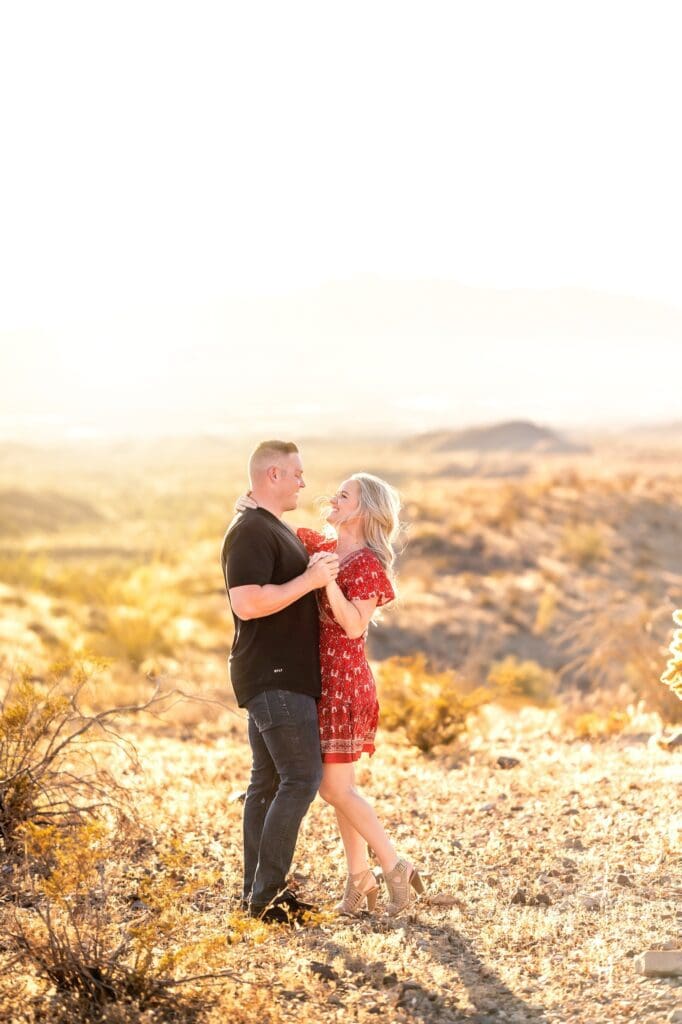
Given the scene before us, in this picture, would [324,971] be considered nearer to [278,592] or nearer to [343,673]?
[343,673]

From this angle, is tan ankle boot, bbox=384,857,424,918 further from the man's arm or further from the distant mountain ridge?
the distant mountain ridge

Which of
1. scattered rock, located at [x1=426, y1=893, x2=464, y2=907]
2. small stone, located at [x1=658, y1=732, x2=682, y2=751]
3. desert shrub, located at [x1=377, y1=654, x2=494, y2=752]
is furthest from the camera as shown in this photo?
desert shrub, located at [x1=377, y1=654, x2=494, y2=752]

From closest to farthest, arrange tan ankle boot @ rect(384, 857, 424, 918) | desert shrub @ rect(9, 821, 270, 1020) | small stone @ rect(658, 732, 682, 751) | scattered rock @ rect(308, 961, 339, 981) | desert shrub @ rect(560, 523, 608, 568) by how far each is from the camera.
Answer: desert shrub @ rect(9, 821, 270, 1020) < scattered rock @ rect(308, 961, 339, 981) < tan ankle boot @ rect(384, 857, 424, 918) < small stone @ rect(658, 732, 682, 751) < desert shrub @ rect(560, 523, 608, 568)

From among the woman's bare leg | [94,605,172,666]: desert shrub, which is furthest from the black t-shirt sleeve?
[94,605,172,666]: desert shrub

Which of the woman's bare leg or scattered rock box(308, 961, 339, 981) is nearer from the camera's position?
scattered rock box(308, 961, 339, 981)

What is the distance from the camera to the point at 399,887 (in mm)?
5449

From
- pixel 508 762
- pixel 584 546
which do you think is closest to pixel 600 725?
pixel 508 762

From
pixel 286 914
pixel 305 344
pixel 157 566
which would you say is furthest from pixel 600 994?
pixel 305 344

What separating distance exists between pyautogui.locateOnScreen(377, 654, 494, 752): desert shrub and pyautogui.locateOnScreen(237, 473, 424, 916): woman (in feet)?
14.6

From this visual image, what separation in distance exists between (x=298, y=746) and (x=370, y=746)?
41 cm

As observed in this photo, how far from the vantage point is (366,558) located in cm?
532

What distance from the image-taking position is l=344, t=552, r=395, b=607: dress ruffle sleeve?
5.27 meters

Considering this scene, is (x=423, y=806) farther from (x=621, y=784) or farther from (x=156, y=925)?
(x=156, y=925)

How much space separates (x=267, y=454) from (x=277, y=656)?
2.79 feet
